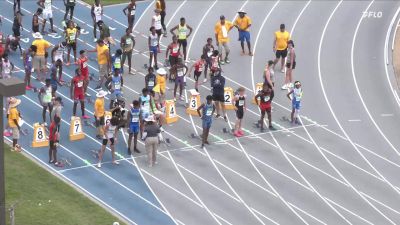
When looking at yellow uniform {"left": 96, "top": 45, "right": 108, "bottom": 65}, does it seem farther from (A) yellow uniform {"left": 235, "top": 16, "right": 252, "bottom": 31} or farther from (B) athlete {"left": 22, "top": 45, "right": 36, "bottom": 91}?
(A) yellow uniform {"left": 235, "top": 16, "right": 252, "bottom": 31}

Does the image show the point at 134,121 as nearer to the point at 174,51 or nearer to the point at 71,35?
the point at 174,51

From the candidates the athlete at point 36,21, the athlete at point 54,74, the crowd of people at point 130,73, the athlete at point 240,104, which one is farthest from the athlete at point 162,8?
the athlete at point 240,104

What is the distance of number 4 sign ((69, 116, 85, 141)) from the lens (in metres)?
35.4

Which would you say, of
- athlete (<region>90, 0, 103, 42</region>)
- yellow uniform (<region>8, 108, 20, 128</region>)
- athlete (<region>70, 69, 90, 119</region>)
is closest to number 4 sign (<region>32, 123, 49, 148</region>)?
yellow uniform (<region>8, 108, 20, 128</region>)

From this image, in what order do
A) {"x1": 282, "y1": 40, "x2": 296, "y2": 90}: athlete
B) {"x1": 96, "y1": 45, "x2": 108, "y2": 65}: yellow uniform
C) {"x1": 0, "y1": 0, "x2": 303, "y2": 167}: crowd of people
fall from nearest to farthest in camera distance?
{"x1": 0, "y1": 0, "x2": 303, "y2": 167}: crowd of people → {"x1": 96, "y1": 45, "x2": 108, "y2": 65}: yellow uniform → {"x1": 282, "y1": 40, "x2": 296, "y2": 90}: athlete

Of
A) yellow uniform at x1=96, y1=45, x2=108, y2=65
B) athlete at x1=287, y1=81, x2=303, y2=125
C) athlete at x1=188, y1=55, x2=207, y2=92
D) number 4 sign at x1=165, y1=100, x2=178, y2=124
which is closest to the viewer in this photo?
athlete at x1=287, y1=81, x2=303, y2=125

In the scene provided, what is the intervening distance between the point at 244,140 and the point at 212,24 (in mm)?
10628

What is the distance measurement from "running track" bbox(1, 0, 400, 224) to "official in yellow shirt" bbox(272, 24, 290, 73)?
2.66 feet

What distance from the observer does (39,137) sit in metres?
34.8

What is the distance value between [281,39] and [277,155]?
673 cm

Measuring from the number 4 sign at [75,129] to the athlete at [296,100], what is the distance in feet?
22.9

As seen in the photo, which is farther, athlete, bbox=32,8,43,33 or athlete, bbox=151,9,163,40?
athlete, bbox=151,9,163,40

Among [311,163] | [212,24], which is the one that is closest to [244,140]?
[311,163]

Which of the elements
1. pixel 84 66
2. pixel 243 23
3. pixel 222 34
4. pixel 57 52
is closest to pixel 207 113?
pixel 84 66
